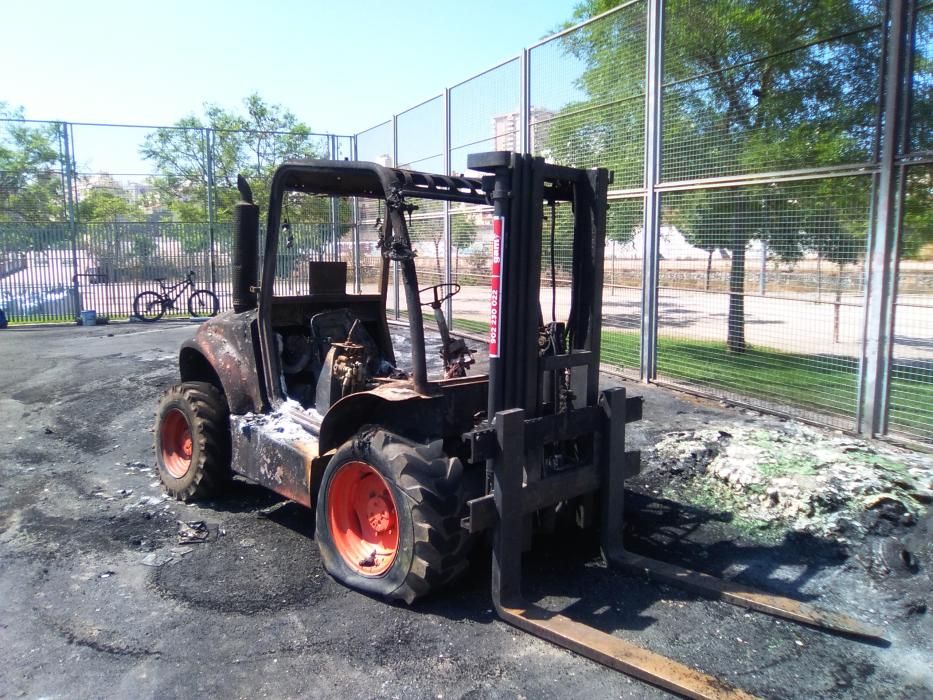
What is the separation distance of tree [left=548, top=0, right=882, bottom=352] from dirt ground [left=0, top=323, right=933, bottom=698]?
363 cm

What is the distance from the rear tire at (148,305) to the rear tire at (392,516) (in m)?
15.3

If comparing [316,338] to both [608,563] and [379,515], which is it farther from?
[608,563]

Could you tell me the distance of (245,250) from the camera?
210 inches

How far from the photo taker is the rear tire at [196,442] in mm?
5531

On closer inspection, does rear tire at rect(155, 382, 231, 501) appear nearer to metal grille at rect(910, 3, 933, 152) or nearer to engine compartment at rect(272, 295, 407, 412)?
engine compartment at rect(272, 295, 407, 412)

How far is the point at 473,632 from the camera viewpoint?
3.71 meters

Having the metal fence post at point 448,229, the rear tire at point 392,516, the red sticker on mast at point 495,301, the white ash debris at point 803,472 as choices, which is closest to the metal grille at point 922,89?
the white ash debris at point 803,472

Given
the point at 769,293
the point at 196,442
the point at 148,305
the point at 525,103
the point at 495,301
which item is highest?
the point at 525,103

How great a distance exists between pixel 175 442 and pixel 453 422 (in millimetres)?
3028

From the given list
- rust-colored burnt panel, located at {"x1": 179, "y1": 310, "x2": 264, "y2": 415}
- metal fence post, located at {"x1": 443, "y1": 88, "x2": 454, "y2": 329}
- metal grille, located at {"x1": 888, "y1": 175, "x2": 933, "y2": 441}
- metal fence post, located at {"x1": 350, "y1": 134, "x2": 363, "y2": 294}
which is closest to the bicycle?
metal fence post, located at {"x1": 350, "y1": 134, "x2": 363, "y2": 294}

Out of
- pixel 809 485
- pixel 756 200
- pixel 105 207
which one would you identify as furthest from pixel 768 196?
pixel 105 207

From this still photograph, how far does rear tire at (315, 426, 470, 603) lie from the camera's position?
12.4 ft

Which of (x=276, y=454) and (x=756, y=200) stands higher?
(x=756, y=200)

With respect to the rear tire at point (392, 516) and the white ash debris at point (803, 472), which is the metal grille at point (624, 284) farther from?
the rear tire at point (392, 516)
